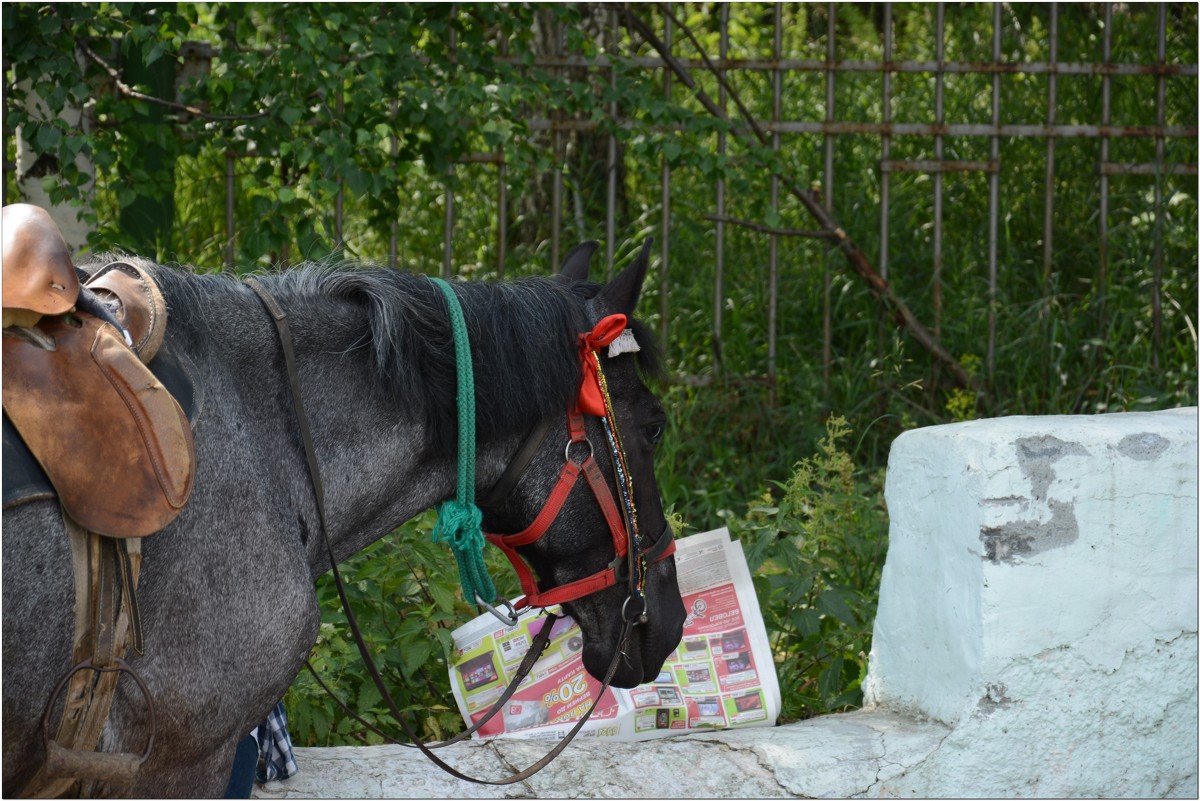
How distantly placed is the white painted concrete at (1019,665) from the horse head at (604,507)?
1.37 feet

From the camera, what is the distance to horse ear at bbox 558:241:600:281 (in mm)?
2344

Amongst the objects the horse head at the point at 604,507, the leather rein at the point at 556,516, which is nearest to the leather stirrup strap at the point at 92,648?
the leather rein at the point at 556,516

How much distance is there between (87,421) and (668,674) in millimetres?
1783

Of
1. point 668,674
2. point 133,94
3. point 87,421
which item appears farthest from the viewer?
point 133,94

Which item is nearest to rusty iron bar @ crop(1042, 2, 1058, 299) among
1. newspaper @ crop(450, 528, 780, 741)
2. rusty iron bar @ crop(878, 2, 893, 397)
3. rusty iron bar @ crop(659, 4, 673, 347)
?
rusty iron bar @ crop(878, 2, 893, 397)

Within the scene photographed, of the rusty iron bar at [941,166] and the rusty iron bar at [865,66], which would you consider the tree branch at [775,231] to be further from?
the rusty iron bar at [865,66]

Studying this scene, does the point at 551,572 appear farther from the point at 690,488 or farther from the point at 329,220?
the point at 690,488

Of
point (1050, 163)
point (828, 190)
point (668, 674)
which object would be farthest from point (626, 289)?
point (1050, 163)

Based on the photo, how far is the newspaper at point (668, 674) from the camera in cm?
285

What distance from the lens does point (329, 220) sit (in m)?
3.67

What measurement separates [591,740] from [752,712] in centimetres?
45

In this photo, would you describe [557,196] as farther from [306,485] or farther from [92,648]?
[92,648]

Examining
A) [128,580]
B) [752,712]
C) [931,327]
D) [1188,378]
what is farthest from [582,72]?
[128,580]

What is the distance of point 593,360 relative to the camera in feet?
6.84
